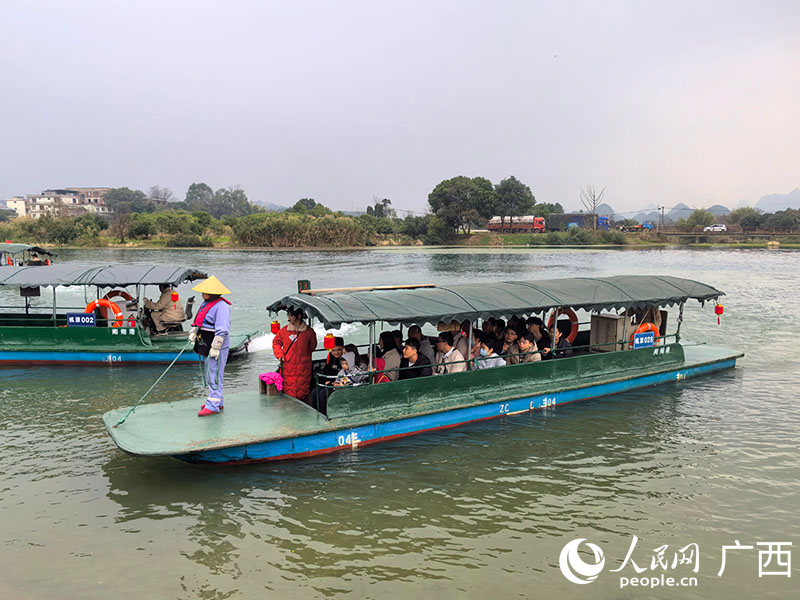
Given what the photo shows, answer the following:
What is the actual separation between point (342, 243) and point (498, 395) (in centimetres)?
6341

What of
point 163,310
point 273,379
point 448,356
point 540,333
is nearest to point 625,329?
point 540,333

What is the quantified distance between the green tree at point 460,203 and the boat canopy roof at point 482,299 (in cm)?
6921

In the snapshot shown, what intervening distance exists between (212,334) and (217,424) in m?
1.38

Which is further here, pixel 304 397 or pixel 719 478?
pixel 304 397

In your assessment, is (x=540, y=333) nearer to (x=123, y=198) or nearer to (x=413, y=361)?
(x=413, y=361)

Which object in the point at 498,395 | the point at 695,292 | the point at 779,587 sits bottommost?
the point at 779,587

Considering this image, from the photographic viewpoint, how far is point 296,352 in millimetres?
9797

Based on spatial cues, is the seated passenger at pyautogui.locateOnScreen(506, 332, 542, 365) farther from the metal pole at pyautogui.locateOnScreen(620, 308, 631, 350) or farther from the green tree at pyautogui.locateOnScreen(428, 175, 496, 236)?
the green tree at pyautogui.locateOnScreen(428, 175, 496, 236)

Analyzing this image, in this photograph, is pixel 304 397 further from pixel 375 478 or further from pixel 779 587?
pixel 779 587

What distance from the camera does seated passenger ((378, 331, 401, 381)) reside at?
34.2 ft

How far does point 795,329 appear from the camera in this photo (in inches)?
904

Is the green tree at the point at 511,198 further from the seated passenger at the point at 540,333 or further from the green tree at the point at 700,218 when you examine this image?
the seated passenger at the point at 540,333

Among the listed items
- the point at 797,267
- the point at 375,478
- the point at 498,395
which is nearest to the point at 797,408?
the point at 498,395

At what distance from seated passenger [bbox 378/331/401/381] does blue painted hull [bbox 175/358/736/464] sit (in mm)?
885
